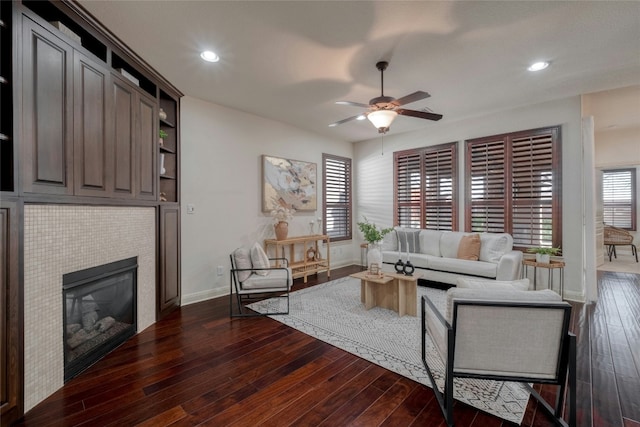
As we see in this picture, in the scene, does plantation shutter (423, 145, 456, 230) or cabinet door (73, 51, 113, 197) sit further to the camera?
plantation shutter (423, 145, 456, 230)

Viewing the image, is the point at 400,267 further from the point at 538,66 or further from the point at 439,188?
the point at 538,66

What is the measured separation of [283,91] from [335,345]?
3.13m

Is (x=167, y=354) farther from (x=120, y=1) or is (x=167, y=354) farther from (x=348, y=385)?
(x=120, y=1)

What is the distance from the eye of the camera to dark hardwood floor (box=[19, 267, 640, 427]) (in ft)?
5.96

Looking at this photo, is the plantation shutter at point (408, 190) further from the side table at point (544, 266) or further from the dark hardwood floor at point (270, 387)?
the dark hardwood floor at point (270, 387)

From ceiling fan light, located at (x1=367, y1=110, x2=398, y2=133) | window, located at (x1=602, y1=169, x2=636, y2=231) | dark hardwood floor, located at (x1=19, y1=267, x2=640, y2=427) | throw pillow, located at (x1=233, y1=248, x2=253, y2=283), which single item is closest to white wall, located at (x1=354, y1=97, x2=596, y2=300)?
dark hardwood floor, located at (x1=19, y1=267, x2=640, y2=427)

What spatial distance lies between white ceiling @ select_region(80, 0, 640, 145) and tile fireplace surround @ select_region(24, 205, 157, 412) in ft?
5.41

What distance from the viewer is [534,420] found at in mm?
1774

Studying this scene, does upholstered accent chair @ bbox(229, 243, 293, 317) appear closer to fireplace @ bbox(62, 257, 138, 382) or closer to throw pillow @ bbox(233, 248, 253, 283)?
throw pillow @ bbox(233, 248, 253, 283)

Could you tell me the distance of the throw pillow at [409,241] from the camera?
5.24 meters

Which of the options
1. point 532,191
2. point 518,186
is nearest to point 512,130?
point 518,186

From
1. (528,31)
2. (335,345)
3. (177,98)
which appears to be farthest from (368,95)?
(335,345)

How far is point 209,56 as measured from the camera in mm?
2912

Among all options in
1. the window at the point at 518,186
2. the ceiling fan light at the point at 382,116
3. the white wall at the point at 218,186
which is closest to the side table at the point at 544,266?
the window at the point at 518,186
